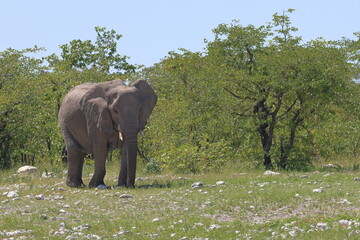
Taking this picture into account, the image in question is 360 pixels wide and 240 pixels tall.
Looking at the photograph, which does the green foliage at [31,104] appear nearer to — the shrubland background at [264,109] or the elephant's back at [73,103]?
the shrubland background at [264,109]

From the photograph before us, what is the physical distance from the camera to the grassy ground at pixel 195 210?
44.9 ft

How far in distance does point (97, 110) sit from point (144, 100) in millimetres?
1603

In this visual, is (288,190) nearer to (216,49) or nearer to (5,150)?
(216,49)

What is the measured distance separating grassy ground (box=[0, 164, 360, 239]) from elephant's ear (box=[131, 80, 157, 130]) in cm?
224

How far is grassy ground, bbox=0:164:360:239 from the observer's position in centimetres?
1369

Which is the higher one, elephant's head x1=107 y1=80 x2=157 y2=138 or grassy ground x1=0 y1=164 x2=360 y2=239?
elephant's head x1=107 y1=80 x2=157 y2=138

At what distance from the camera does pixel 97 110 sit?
22.6 m

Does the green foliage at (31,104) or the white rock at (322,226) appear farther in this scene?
the green foliage at (31,104)

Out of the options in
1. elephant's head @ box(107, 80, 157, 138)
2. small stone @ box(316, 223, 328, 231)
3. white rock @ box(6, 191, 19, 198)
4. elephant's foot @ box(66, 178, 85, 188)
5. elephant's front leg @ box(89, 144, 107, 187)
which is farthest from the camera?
elephant's foot @ box(66, 178, 85, 188)

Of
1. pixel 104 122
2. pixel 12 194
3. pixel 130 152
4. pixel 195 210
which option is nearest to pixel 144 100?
pixel 104 122

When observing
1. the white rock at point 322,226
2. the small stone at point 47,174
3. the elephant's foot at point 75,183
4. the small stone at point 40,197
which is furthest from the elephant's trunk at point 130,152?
the white rock at point 322,226

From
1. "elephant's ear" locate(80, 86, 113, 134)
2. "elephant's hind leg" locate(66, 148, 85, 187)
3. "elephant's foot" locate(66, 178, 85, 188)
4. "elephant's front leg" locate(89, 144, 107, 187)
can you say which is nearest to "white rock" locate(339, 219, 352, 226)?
"elephant's ear" locate(80, 86, 113, 134)

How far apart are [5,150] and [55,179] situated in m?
10.9

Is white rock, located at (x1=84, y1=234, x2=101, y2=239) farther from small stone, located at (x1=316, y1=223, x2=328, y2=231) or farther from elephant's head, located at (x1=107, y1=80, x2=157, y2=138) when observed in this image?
elephant's head, located at (x1=107, y1=80, x2=157, y2=138)
